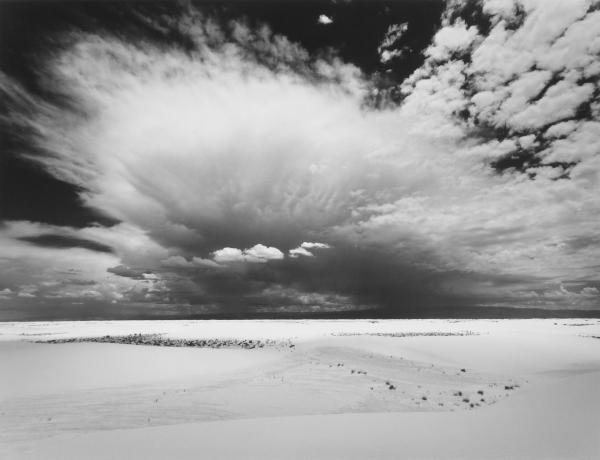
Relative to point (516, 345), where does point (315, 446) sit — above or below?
below

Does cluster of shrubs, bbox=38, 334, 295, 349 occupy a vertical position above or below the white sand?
above

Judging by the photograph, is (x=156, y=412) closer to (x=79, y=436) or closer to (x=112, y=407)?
(x=112, y=407)

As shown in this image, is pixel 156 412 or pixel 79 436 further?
pixel 156 412

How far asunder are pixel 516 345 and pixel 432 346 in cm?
776

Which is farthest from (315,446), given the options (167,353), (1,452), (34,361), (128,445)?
(34,361)

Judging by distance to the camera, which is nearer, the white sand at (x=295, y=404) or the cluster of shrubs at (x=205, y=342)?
the white sand at (x=295, y=404)

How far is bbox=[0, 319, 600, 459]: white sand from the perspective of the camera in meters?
9.47

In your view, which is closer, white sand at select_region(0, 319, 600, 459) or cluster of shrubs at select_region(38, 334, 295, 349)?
white sand at select_region(0, 319, 600, 459)

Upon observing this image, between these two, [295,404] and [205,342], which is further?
[205,342]

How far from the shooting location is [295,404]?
1470 cm

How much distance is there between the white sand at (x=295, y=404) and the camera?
947 cm

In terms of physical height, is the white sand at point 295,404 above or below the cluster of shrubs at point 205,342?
below

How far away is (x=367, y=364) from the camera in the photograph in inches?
904

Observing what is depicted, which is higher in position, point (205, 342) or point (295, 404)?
point (205, 342)
